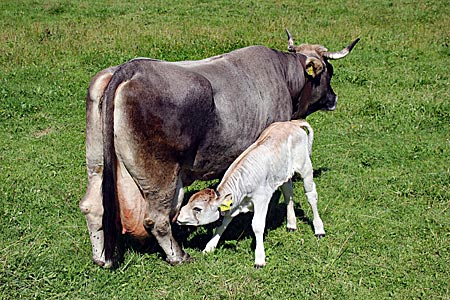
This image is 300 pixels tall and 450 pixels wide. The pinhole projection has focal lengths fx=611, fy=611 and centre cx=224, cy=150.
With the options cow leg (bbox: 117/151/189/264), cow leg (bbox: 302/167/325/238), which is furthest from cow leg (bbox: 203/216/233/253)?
cow leg (bbox: 302/167/325/238)

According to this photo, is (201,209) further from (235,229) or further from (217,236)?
(235,229)

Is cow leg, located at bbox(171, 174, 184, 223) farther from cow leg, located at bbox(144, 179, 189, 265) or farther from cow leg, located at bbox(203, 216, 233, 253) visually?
cow leg, located at bbox(203, 216, 233, 253)

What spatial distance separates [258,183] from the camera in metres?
6.23

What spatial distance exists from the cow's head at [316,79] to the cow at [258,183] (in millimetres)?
1409

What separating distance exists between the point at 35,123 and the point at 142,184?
520 centimetres

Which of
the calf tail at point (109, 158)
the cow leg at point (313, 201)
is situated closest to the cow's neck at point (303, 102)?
the cow leg at point (313, 201)

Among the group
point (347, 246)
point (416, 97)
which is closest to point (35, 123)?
point (347, 246)

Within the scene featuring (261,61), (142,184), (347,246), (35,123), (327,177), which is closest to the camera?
(142,184)

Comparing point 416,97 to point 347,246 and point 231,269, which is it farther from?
point 231,269

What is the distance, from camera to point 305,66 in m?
8.10

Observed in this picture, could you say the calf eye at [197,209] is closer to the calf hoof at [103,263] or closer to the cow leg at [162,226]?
the cow leg at [162,226]

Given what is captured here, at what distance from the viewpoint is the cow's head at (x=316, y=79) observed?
816 centimetres

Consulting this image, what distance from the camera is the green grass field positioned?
595 cm

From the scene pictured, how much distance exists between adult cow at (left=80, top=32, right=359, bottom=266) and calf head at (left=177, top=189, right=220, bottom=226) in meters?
0.14
